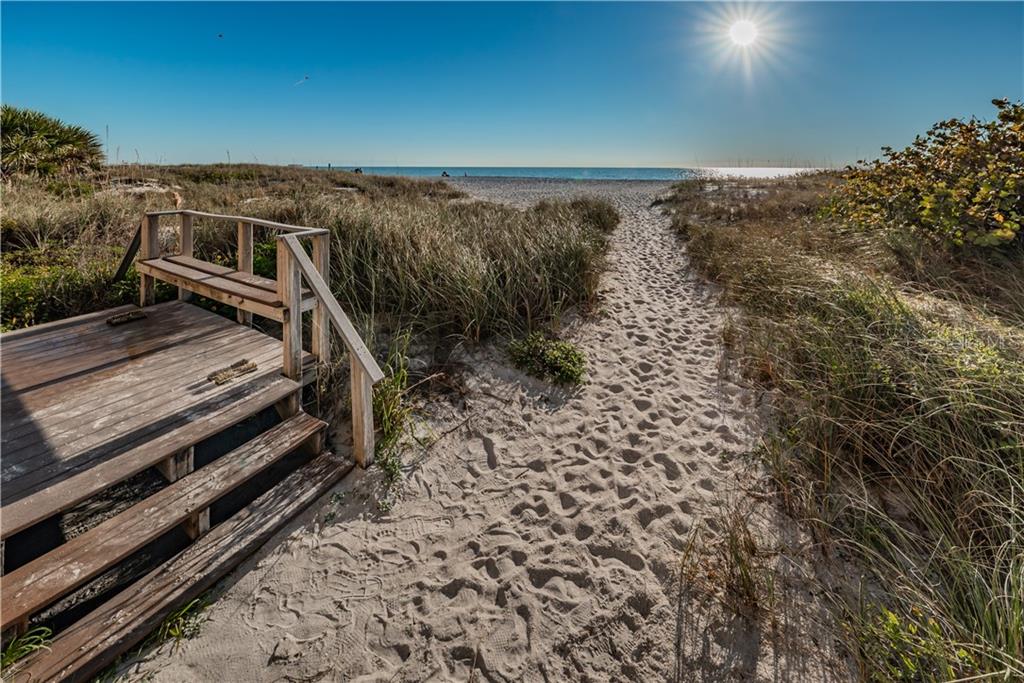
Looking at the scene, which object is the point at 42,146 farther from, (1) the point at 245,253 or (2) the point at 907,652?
(2) the point at 907,652

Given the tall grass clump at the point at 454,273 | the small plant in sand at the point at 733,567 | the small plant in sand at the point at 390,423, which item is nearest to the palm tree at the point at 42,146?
the tall grass clump at the point at 454,273

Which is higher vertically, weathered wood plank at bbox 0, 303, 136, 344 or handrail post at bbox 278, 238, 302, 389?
handrail post at bbox 278, 238, 302, 389

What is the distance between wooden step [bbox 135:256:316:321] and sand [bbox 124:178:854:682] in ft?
5.21

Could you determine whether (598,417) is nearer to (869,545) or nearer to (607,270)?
(869,545)

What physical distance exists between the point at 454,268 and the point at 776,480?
165 inches

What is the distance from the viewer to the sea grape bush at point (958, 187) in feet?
17.1

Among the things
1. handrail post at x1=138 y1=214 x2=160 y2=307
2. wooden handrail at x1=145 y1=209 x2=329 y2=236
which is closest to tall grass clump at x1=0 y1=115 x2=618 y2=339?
handrail post at x1=138 y1=214 x2=160 y2=307

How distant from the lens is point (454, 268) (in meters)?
5.52

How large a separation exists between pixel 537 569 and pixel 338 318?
7.39ft

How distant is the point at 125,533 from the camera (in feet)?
7.36

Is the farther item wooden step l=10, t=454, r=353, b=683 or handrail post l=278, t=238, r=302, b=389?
handrail post l=278, t=238, r=302, b=389

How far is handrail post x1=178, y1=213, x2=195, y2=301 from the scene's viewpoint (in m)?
5.15

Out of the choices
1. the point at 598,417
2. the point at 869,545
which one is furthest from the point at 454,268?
the point at 869,545

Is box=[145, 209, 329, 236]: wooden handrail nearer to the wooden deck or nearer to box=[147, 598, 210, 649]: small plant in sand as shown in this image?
the wooden deck
